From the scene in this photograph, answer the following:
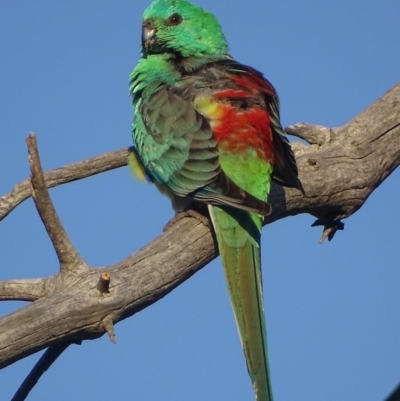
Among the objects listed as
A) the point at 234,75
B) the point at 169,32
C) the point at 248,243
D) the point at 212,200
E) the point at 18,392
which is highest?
the point at 169,32

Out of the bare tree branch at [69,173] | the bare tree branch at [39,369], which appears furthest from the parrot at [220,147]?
the bare tree branch at [39,369]

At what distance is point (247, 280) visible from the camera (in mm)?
4258

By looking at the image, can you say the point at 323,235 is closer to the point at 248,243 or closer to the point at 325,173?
the point at 325,173

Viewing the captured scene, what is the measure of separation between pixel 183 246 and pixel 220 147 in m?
0.75

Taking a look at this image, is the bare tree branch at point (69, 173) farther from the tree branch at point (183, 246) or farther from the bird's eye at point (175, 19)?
the bird's eye at point (175, 19)

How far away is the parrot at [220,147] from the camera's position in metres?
4.25

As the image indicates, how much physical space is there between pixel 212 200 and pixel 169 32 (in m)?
1.84

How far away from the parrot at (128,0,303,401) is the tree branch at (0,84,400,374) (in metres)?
0.21

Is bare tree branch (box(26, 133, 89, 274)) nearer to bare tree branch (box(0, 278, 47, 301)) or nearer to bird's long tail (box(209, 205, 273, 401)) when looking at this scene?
bare tree branch (box(0, 278, 47, 301))

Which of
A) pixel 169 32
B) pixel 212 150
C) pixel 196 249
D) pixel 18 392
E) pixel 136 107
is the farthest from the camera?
pixel 169 32

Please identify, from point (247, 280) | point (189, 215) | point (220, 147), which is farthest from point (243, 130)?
point (247, 280)

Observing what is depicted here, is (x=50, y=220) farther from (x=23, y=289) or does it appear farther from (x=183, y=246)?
(x=183, y=246)

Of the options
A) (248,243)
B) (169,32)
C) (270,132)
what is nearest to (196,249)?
(248,243)

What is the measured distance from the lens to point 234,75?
17.3 ft
